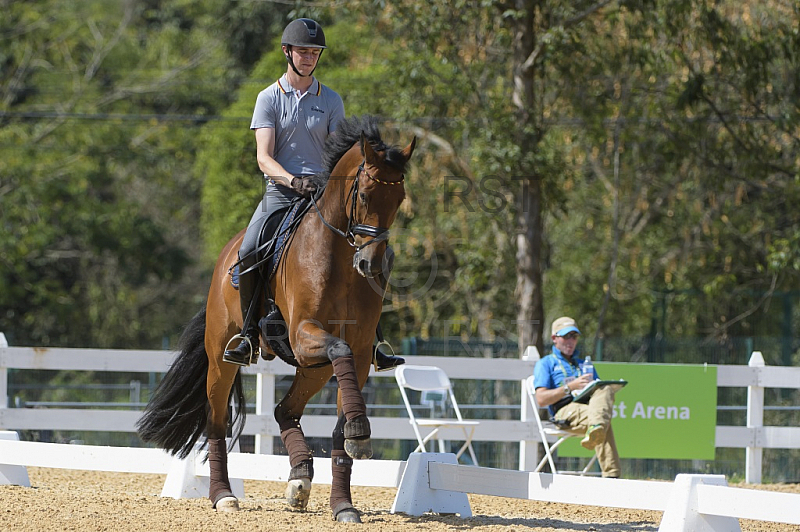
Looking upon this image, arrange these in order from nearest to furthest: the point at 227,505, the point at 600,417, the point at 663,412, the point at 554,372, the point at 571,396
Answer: the point at 227,505
the point at 600,417
the point at 571,396
the point at 554,372
the point at 663,412

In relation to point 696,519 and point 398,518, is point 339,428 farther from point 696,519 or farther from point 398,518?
point 696,519

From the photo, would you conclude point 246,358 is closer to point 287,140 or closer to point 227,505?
point 227,505

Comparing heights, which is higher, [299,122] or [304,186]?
[299,122]

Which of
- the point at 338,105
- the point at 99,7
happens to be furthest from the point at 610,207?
the point at 99,7

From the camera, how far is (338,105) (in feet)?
21.5

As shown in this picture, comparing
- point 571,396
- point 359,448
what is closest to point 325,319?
point 359,448

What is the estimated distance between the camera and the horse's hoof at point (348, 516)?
5.67m

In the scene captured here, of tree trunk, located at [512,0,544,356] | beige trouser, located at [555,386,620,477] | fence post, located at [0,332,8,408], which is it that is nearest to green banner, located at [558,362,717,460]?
beige trouser, located at [555,386,620,477]

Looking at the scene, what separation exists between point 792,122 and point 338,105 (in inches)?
300

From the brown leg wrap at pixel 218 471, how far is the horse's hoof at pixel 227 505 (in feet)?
0.21

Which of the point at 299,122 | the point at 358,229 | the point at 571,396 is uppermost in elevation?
the point at 299,122

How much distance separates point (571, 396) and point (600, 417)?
466 mm

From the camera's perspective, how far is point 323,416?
10336mm

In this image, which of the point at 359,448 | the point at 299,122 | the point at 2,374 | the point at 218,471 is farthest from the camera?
the point at 2,374
